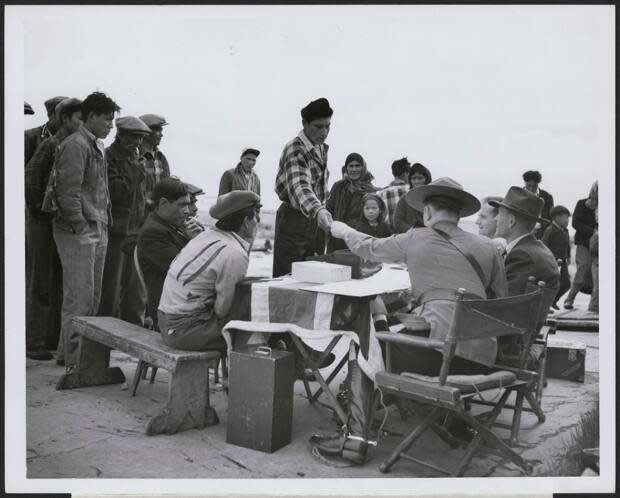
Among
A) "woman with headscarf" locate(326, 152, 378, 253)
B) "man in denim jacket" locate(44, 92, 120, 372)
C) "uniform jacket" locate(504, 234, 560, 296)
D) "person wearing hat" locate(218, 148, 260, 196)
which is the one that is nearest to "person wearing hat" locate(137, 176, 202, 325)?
"man in denim jacket" locate(44, 92, 120, 372)

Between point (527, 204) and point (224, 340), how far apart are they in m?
1.99

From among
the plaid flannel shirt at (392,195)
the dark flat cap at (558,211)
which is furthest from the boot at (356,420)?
the plaid flannel shirt at (392,195)

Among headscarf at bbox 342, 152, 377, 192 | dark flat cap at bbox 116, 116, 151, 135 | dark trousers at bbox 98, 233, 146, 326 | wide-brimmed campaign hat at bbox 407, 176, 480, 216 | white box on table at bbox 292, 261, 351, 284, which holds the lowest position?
dark trousers at bbox 98, 233, 146, 326

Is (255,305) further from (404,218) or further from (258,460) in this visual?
(404,218)

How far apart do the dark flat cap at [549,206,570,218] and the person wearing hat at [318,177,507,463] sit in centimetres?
127

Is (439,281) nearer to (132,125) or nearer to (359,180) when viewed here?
(132,125)

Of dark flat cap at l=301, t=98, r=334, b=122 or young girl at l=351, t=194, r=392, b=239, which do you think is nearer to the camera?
dark flat cap at l=301, t=98, r=334, b=122

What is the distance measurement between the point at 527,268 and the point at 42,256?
11.3ft

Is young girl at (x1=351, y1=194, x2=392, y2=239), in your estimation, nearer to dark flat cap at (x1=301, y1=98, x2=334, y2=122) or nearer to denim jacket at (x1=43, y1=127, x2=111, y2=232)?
dark flat cap at (x1=301, y1=98, x2=334, y2=122)

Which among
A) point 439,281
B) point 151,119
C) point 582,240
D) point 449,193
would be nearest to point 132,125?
point 151,119

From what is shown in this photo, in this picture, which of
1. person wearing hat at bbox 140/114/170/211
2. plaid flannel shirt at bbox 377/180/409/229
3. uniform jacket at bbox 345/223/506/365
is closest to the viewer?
uniform jacket at bbox 345/223/506/365

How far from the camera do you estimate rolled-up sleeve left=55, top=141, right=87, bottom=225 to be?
4.58m

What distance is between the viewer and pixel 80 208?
461 cm

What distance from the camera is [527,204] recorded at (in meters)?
4.04
